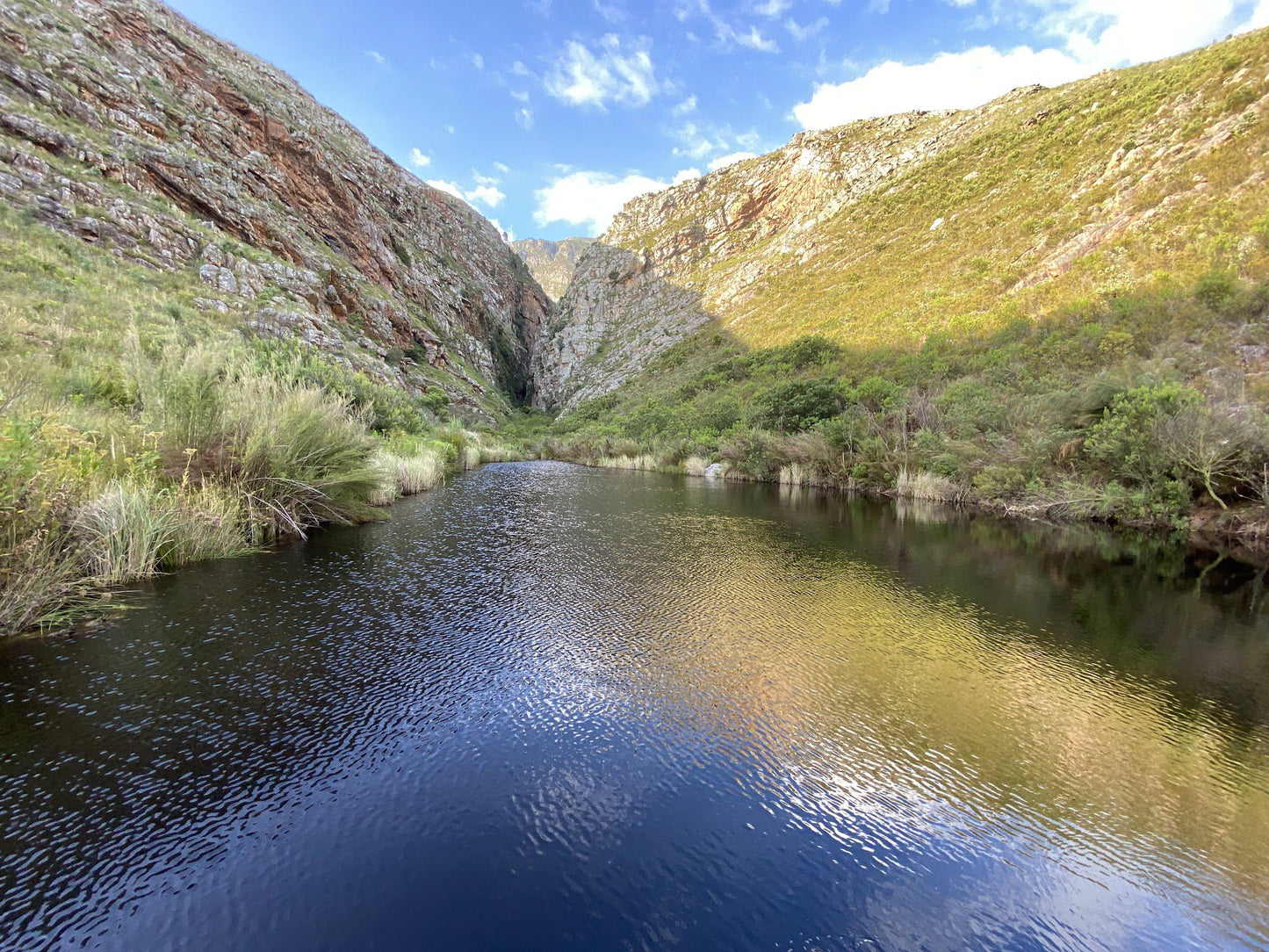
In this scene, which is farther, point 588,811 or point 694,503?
point 694,503

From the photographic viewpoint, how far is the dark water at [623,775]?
253 cm

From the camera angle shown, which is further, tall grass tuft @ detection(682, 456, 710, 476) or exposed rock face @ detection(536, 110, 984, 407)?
exposed rock face @ detection(536, 110, 984, 407)

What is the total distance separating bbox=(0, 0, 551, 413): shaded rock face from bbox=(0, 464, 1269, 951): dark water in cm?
2727

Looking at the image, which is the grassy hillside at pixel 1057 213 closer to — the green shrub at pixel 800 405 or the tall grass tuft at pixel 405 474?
the green shrub at pixel 800 405

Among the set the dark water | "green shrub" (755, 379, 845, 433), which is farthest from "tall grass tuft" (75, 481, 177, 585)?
"green shrub" (755, 379, 845, 433)

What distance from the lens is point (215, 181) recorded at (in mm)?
34375

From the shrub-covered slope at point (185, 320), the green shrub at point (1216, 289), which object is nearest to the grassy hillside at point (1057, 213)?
the green shrub at point (1216, 289)

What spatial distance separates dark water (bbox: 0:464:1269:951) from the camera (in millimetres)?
2527

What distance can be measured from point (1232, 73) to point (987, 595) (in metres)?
39.5

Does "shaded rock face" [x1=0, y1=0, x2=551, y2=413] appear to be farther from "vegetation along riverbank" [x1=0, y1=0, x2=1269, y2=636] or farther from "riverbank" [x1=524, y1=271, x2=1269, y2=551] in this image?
"riverbank" [x1=524, y1=271, x2=1269, y2=551]

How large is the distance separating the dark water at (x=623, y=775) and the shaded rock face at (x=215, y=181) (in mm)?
27273

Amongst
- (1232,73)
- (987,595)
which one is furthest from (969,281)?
(987,595)

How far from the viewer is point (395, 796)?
3.26m

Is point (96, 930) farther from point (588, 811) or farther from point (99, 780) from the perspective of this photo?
point (588, 811)
